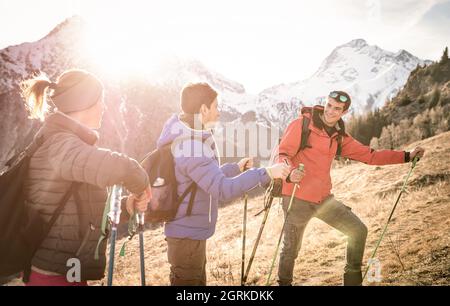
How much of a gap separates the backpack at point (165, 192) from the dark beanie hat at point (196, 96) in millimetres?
438

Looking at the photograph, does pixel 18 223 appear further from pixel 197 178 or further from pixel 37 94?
pixel 197 178

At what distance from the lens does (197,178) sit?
3104 millimetres

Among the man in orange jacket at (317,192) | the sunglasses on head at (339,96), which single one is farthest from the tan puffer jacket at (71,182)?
the sunglasses on head at (339,96)

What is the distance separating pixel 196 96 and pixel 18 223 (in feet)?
6.11

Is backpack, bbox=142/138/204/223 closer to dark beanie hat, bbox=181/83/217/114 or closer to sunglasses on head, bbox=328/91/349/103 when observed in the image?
dark beanie hat, bbox=181/83/217/114

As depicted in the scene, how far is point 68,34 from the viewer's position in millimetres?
143125

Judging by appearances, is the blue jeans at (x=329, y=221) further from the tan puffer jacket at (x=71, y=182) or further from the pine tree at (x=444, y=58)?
the pine tree at (x=444, y=58)

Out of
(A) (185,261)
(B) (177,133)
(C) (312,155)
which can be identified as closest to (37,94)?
(B) (177,133)
